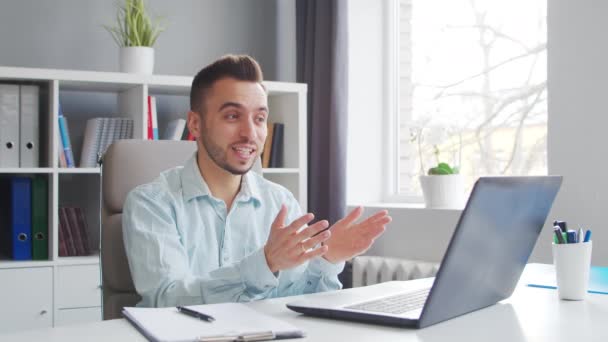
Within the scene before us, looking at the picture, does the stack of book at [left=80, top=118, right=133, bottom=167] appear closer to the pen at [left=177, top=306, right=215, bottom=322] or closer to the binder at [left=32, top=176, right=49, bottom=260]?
the binder at [left=32, top=176, right=49, bottom=260]

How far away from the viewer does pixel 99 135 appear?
9.68ft

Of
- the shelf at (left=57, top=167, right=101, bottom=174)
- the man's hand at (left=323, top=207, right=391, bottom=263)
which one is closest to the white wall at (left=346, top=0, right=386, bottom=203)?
the shelf at (left=57, top=167, right=101, bottom=174)

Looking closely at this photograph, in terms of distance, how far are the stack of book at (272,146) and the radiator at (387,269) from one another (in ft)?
1.80

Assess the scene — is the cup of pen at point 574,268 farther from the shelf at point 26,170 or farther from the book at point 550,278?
the shelf at point 26,170

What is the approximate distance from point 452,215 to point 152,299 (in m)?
1.56

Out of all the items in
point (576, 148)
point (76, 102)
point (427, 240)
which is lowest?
point (427, 240)

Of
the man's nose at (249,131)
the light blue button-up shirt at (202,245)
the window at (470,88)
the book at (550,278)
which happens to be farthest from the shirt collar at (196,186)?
the window at (470,88)

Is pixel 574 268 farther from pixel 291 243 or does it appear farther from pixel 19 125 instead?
pixel 19 125

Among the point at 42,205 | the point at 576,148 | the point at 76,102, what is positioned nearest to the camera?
the point at 576,148

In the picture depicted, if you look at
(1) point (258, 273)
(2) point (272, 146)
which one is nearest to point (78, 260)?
(2) point (272, 146)

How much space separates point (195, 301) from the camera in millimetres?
1424

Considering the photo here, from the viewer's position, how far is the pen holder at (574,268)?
4.30 ft

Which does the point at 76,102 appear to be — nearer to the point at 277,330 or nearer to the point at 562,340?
the point at 277,330

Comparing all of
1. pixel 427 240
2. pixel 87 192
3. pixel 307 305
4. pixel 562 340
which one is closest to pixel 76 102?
pixel 87 192
